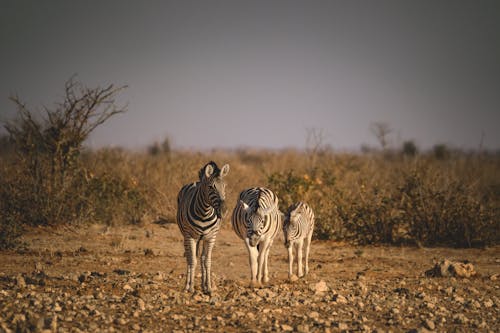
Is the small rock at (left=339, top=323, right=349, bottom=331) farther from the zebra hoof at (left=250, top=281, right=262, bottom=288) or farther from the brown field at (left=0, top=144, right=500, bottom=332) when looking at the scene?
the zebra hoof at (left=250, top=281, right=262, bottom=288)

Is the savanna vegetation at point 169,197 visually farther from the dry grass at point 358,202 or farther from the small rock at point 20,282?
the small rock at point 20,282

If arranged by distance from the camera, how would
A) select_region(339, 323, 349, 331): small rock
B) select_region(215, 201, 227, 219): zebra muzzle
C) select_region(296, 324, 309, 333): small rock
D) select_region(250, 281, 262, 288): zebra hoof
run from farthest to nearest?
select_region(250, 281, 262, 288): zebra hoof, select_region(215, 201, 227, 219): zebra muzzle, select_region(339, 323, 349, 331): small rock, select_region(296, 324, 309, 333): small rock

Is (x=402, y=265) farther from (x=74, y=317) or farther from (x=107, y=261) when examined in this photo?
(x=74, y=317)

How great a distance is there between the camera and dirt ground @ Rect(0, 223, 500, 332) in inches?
255

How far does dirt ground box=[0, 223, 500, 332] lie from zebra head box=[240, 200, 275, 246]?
835 mm

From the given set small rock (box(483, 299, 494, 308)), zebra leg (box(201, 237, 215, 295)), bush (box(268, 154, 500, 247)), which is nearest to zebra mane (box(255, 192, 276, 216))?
zebra leg (box(201, 237, 215, 295))

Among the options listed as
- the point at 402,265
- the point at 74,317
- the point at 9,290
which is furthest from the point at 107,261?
the point at 402,265

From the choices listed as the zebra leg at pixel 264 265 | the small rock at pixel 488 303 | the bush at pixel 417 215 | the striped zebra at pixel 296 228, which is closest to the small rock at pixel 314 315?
the zebra leg at pixel 264 265

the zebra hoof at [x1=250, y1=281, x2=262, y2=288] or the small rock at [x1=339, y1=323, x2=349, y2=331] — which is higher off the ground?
the zebra hoof at [x1=250, y1=281, x2=262, y2=288]

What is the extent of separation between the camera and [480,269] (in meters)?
10.5

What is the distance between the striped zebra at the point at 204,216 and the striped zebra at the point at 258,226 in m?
0.65

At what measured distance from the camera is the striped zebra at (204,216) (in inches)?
305

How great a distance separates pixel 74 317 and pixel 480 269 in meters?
7.92

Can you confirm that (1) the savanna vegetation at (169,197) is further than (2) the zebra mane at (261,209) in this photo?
Yes
